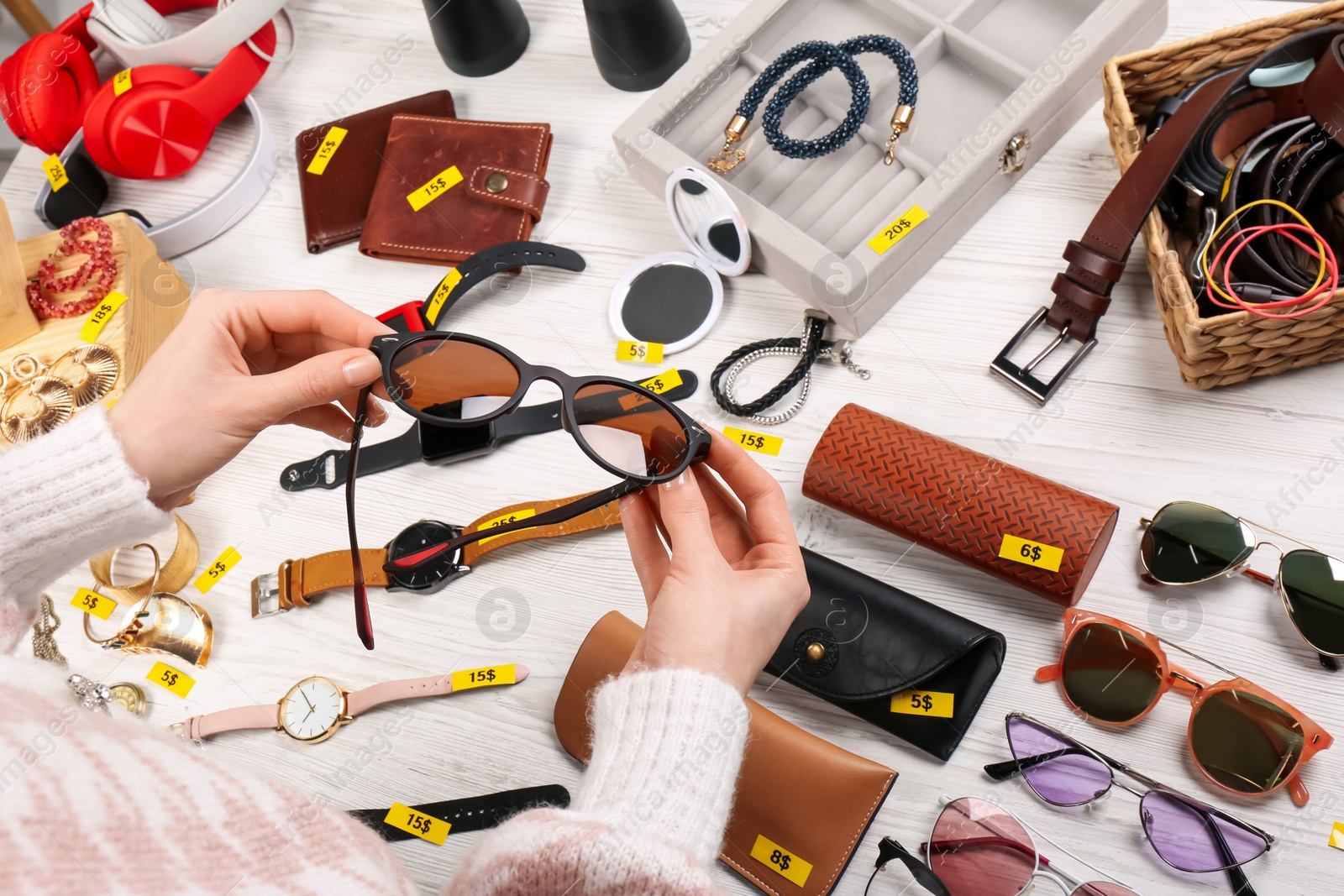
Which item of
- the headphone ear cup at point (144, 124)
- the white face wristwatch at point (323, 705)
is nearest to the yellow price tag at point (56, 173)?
the headphone ear cup at point (144, 124)

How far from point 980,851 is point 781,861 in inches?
7.8

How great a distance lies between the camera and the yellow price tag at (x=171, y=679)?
111 cm

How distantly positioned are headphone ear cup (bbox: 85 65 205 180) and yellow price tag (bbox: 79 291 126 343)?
28 cm

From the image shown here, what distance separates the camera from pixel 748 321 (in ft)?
3.83

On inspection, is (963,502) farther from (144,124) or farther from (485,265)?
(144,124)

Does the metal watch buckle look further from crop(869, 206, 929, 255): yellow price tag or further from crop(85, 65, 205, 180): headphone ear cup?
crop(85, 65, 205, 180): headphone ear cup

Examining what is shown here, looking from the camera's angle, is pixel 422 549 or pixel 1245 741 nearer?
pixel 1245 741

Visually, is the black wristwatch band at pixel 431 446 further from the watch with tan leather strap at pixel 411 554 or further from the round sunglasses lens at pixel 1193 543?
the round sunglasses lens at pixel 1193 543

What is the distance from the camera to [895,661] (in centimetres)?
92

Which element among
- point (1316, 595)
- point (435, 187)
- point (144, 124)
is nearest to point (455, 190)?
point (435, 187)

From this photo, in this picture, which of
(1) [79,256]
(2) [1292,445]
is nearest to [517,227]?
(1) [79,256]

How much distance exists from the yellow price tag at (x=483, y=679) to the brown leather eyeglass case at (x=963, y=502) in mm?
404

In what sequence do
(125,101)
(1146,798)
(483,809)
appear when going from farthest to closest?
(125,101) → (483,809) → (1146,798)

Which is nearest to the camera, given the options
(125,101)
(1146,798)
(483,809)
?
(1146,798)
